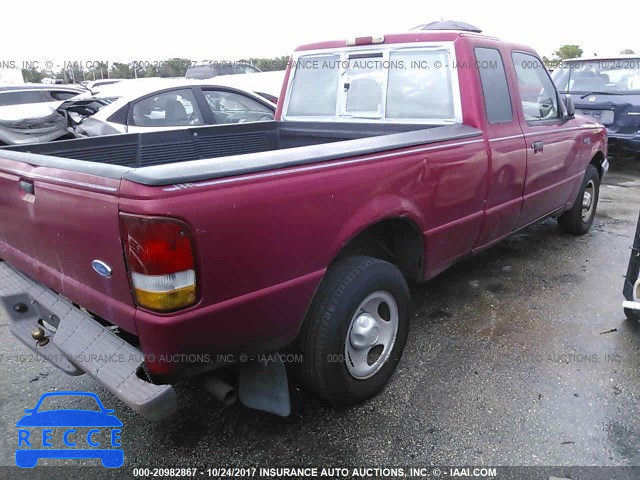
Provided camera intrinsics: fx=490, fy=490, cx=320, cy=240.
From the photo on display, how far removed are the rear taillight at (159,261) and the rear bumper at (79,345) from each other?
0.31 meters

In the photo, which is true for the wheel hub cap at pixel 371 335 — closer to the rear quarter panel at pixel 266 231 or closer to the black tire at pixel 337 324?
the black tire at pixel 337 324

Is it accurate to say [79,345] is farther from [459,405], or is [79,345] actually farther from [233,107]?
[233,107]

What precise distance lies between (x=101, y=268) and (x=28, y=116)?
7422mm

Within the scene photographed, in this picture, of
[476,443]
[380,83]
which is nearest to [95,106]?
[380,83]

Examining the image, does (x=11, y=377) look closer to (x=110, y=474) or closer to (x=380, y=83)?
(x=110, y=474)

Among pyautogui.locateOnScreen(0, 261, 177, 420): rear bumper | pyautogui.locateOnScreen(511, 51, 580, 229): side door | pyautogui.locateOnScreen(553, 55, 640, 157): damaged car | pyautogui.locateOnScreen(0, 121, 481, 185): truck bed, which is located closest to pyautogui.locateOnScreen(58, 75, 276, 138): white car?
pyautogui.locateOnScreen(0, 121, 481, 185): truck bed

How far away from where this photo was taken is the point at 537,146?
12.4ft

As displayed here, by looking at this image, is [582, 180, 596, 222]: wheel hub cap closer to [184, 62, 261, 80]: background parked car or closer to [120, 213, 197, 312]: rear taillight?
[120, 213, 197, 312]: rear taillight

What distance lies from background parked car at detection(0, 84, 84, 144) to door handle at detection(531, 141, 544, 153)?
7450 millimetres

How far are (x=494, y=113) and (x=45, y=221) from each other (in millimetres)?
2841

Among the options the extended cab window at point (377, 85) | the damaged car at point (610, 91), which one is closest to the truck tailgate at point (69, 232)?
the extended cab window at point (377, 85)

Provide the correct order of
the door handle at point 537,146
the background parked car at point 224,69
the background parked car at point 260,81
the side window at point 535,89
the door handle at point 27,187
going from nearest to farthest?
the door handle at point 27,187, the door handle at point 537,146, the side window at point 535,89, the background parked car at point 260,81, the background parked car at point 224,69

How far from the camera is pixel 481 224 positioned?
10.9 ft

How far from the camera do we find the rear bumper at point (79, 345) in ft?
5.98
